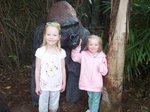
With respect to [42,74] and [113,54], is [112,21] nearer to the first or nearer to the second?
[113,54]

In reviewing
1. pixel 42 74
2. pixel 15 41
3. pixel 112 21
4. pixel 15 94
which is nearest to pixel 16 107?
pixel 15 94

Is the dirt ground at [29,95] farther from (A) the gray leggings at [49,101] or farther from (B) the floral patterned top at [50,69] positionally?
(B) the floral patterned top at [50,69]

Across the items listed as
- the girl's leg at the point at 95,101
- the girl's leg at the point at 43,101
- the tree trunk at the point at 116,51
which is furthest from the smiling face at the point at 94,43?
the girl's leg at the point at 43,101

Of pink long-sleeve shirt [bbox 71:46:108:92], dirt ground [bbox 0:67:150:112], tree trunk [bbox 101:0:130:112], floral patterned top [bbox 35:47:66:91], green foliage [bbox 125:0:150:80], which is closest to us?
tree trunk [bbox 101:0:130:112]

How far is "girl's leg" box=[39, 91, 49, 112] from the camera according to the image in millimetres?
3999

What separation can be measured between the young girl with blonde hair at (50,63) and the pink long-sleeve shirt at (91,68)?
7.5 inches

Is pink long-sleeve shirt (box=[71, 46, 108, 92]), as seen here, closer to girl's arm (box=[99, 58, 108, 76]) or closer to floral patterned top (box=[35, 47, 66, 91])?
girl's arm (box=[99, 58, 108, 76])

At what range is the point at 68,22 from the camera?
158 inches

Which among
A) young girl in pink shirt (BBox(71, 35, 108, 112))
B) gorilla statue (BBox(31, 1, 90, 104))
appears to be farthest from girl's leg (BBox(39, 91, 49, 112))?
young girl in pink shirt (BBox(71, 35, 108, 112))

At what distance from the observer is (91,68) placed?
395cm

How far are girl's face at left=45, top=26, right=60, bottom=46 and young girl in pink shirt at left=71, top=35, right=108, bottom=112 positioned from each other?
333 mm

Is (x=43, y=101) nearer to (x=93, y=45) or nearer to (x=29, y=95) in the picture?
(x=29, y=95)

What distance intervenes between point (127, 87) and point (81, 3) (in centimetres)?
133

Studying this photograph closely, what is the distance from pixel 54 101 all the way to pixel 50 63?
0.49 m
